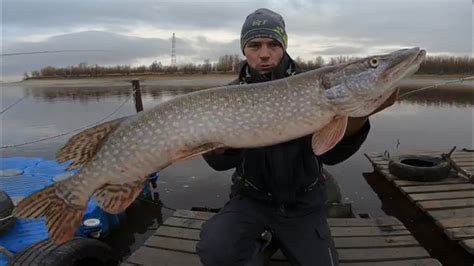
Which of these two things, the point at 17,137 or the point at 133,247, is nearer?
the point at 133,247

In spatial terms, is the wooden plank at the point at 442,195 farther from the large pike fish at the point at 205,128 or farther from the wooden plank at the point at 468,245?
the large pike fish at the point at 205,128

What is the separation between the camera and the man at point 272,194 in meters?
2.59

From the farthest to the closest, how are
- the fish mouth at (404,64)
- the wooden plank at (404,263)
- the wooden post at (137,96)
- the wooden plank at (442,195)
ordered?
the wooden post at (137,96) → the wooden plank at (442,195) → the wooden plank at (404,263) → the fish mouth at (404,64)

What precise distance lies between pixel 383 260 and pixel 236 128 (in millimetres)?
1796

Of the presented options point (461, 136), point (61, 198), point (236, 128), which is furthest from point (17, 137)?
point (461, 136)

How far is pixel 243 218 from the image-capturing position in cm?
273

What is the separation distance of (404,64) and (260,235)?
146 centimetres

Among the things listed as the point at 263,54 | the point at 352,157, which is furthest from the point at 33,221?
the point at 352,157

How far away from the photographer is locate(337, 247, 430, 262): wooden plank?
3.16m

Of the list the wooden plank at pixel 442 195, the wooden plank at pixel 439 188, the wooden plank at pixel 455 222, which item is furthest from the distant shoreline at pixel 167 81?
the wooden plank at pixel 455 222

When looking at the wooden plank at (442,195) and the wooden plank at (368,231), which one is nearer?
the wooden plank at (368,231)

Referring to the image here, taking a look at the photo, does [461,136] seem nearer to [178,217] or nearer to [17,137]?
[178,217]

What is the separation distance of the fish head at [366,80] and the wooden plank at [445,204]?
117 inches

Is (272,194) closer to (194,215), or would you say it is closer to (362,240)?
(362,240)
